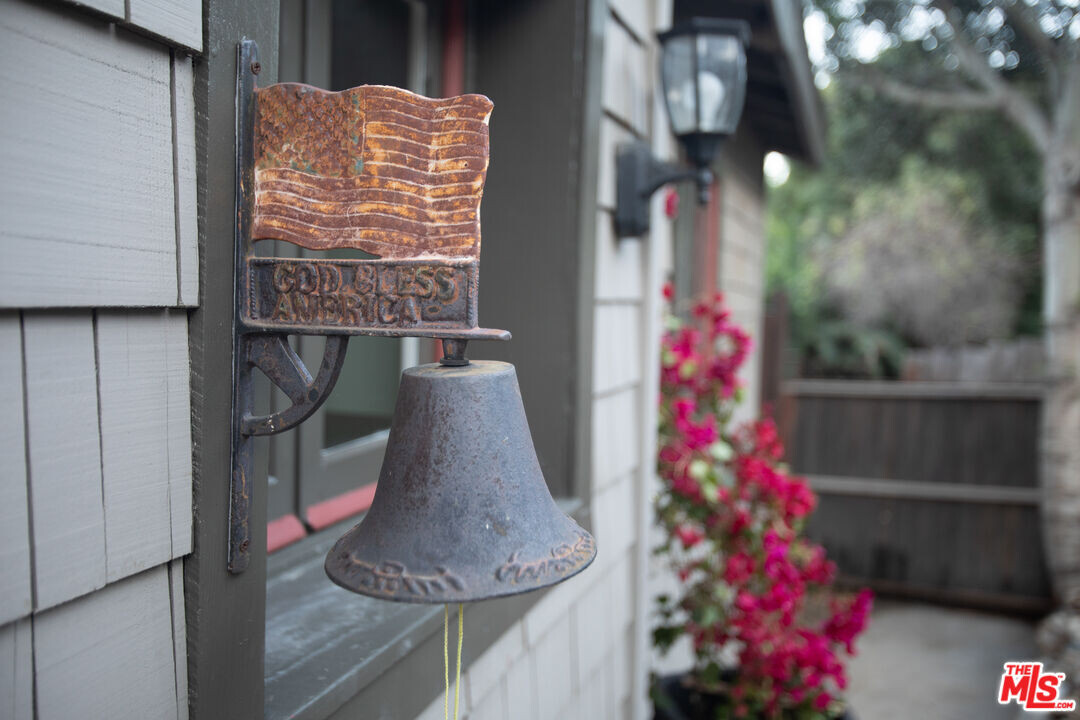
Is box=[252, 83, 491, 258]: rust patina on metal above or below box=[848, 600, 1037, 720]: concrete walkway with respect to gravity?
above

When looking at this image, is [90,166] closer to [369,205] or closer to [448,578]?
[369,205]

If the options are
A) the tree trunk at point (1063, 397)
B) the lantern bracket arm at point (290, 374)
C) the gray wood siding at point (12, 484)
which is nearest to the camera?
the gray wood siding at point (12, 484)

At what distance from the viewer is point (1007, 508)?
612 centimetres

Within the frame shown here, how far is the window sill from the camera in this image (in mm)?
1039

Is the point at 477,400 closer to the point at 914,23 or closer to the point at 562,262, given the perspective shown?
the point at 562,262

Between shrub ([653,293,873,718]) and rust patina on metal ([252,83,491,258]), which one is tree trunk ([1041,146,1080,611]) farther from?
rust patina on metal ([252,83,491,258])

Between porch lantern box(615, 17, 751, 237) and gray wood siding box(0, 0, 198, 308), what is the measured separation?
4.83 ft

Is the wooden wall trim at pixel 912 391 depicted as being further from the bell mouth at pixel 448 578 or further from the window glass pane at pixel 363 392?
the bell mouth at pixel 448 578

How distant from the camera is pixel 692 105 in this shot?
2.35 metres

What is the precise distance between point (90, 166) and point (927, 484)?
6.66 meters

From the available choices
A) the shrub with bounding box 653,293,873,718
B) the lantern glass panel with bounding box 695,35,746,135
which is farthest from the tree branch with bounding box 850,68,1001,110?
the lantern glass panel with bounding box 695,35,746,135

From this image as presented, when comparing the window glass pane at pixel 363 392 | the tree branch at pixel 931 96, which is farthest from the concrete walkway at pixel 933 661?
the tree branch at pixel 931 96

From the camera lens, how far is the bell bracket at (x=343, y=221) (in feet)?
2.85

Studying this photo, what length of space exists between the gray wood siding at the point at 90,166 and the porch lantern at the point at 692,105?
147 centimetres
